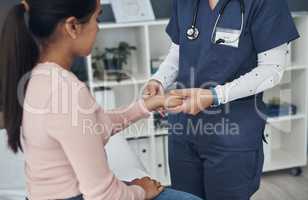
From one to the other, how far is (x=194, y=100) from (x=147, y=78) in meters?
1.17

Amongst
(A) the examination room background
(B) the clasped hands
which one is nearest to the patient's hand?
(B) the clasped hands

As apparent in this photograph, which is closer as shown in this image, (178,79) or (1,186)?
(178,79)

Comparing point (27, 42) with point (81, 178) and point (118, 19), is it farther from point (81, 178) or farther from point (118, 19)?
point (118, 19)

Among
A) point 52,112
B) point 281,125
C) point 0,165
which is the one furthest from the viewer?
point 281,125

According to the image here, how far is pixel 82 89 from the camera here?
968mm

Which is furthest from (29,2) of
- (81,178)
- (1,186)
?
(1,186)

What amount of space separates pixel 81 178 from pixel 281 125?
2202 mm

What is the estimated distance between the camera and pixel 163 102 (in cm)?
140

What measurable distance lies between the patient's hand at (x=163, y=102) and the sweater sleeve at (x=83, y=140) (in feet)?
1.33

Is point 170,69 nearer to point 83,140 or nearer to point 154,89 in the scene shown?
point 154,89

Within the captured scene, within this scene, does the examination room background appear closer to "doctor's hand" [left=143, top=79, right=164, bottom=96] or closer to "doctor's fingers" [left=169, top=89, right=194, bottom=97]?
"doctor's hand" [left=143, top=79, right=164, bottom=96]

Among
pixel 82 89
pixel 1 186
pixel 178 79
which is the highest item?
pixel 82 89

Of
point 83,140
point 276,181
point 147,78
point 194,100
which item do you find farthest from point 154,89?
point 276,181

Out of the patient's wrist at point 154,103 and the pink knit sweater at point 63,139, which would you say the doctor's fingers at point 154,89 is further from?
the pink knit sweater at point 63,139
